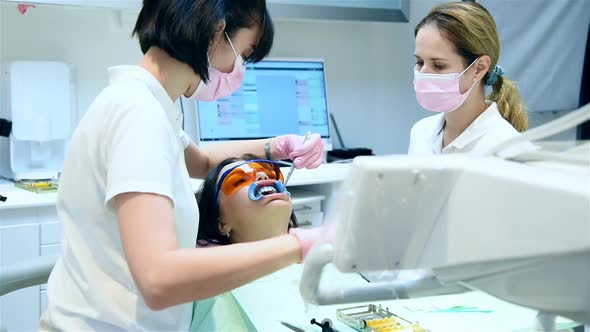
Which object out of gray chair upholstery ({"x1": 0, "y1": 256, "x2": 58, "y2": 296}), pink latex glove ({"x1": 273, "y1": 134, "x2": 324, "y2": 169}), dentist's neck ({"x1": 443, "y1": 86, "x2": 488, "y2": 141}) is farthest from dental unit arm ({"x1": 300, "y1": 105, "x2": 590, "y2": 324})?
dentist's neck ({"x1": 443, "y1": 86, "x2": 488, "y2": 141})

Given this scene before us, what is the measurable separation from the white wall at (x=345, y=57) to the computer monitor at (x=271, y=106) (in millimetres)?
168

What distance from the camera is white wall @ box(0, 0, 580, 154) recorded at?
2.78 meters

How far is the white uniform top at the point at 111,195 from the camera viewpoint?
3.08 ft

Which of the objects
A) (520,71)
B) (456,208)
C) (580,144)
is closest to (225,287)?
A: (456,208)

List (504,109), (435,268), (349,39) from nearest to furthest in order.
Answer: (435,268) < (504,109) < (349,39)

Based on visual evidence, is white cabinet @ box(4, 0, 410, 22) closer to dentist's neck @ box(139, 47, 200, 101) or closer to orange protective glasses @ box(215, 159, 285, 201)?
orange protective glasses @ box(215, 159, 285, 201)

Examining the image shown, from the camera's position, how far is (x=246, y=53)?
126 centimetres

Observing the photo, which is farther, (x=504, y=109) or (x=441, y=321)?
(x=504, y=109)

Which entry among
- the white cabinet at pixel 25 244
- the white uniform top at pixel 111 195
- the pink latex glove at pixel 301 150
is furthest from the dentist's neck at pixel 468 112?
the white cabinet at pixel 25 244

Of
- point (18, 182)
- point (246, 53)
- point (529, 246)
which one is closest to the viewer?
point (529, 246)

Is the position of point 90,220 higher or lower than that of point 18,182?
higher

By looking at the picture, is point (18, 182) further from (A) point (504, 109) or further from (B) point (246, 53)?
(A) point (504, 109)

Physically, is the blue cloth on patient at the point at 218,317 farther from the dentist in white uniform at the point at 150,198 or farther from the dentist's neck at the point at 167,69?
the dentist's neck at the point at 167,69

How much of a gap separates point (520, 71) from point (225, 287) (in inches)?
96.9
